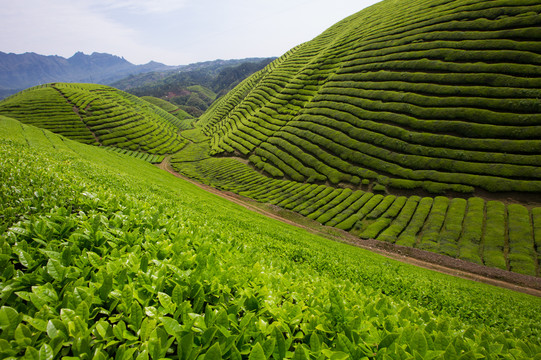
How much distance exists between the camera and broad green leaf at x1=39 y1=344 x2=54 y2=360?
231 cm

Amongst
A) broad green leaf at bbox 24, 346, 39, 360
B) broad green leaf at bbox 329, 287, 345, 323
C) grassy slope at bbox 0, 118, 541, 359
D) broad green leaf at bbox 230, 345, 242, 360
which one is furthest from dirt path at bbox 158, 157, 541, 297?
broad green leaf at bbox 24, 346, 39, 360

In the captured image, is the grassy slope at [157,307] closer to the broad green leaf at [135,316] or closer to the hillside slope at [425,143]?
the broad green leaf at [135,316]

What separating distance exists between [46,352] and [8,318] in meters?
0.76

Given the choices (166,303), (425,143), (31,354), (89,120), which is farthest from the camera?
(89,120)

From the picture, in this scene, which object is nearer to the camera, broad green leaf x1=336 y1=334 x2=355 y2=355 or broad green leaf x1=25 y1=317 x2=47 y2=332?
broad green leaf x1=25 y1=317 x2=47 y2=332

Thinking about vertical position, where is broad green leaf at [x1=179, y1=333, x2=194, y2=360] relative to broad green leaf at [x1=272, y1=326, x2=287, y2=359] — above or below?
above

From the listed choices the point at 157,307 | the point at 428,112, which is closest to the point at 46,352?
the point at 157,307

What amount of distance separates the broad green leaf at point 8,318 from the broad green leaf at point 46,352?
2.14 feet

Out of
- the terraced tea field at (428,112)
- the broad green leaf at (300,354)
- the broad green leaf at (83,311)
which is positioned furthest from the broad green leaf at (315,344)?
the terraced tea field at (428,112)

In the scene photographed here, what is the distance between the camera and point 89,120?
99.2 m

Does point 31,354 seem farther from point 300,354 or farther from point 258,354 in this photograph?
point 300,354

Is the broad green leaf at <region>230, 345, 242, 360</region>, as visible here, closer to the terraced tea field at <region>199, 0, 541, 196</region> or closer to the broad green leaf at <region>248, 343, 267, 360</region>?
the broad green leaf at <region>248, 343, 267, 360</region>

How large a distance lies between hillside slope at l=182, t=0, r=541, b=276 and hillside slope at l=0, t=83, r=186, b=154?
3122cm

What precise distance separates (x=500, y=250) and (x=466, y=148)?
22.0m
